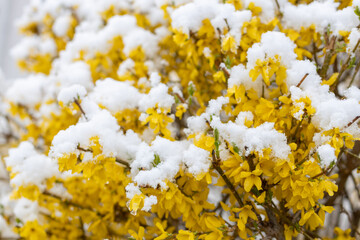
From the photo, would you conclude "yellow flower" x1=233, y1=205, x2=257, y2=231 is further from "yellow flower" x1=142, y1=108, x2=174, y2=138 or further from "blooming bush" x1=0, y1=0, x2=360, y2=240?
"yellow flower" x1=142, y1=108, x2=174, y2=138

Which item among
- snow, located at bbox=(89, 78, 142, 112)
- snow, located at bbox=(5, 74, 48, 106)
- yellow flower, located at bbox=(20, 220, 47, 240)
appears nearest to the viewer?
snow, located at bbox=(89, 78, 142, 112)

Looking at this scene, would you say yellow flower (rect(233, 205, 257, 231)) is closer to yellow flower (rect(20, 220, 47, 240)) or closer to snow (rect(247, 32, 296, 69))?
snow (rect(247, 32, 296, 69))

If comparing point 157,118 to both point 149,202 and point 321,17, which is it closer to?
point 149,202

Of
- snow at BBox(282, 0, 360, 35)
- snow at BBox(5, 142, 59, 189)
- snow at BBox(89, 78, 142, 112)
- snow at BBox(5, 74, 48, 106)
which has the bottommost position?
snow at BBox(5, 74, 48, 106)

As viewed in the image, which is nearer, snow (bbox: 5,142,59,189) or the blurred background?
snow (bbox: 5,142,59,189)

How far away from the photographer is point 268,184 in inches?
36.8

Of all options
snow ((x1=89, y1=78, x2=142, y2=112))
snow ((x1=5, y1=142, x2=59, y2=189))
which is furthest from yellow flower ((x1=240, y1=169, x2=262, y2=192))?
snow ((x1=5, y1=142, x2=59, y2=189))

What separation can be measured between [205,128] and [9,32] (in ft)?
13.3

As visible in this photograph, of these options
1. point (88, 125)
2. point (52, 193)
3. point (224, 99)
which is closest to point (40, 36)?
point (52, 193)

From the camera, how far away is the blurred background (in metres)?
4.11

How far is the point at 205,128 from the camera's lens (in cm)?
99

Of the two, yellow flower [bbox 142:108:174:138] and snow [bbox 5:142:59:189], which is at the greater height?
yellow flower [bbox 142:108:174:138]

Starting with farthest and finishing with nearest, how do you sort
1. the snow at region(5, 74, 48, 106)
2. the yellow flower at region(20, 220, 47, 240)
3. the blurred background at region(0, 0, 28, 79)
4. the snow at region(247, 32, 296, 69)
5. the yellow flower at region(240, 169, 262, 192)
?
the blurred background at region(0, 0, 28, 79)
the snow at region(5, 74, 48, 106)
the yellow flower at region(20, 220, 47, 240)
the snow at region(247, 32, 296, 69)
the yellow flower at region(240, 169, 262, 192)

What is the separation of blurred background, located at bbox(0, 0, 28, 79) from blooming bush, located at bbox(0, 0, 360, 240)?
2954 mm
